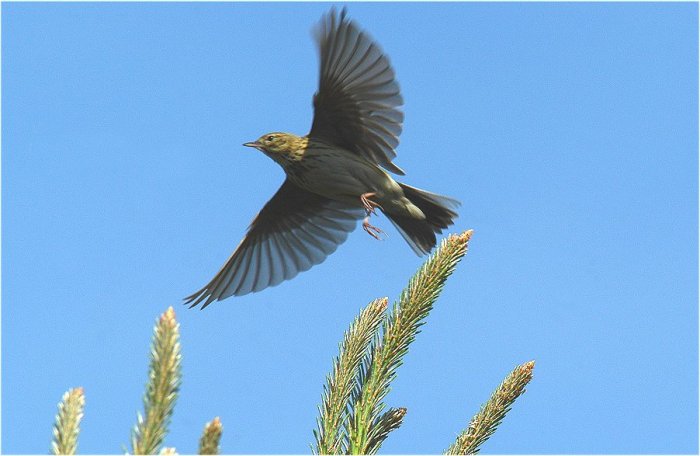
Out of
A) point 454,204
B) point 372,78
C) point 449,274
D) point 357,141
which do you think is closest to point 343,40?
point 372,78

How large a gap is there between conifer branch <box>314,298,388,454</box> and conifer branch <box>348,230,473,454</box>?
1.8 inches

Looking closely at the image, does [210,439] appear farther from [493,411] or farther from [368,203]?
[368,203]

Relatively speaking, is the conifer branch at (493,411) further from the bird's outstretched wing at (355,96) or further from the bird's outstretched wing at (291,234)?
the bird's outstretched wing at (291,234)

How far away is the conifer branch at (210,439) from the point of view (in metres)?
2.08

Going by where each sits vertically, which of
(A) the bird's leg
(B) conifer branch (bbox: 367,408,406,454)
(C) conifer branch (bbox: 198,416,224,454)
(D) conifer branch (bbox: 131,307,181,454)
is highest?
(A) the bird's leg

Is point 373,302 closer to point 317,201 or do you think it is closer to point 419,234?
point 419,234

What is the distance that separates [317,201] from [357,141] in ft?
3.63

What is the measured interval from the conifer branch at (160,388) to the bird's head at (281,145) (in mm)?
5547

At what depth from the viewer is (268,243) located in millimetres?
8938

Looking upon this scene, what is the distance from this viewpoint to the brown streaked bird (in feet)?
24.0

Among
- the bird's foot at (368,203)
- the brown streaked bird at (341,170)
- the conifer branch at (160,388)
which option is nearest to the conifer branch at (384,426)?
the conifer branch at (160,388)

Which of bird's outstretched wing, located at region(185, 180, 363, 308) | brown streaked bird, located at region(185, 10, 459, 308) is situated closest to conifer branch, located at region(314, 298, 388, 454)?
brown streaked bird, located at region(185, 10, 459, 308)

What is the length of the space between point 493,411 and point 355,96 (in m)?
4.78

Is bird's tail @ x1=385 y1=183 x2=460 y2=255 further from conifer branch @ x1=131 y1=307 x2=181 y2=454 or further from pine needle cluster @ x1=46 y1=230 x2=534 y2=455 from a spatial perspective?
conifer branch @ x1=131 y1=307 x2=181 y2=454
